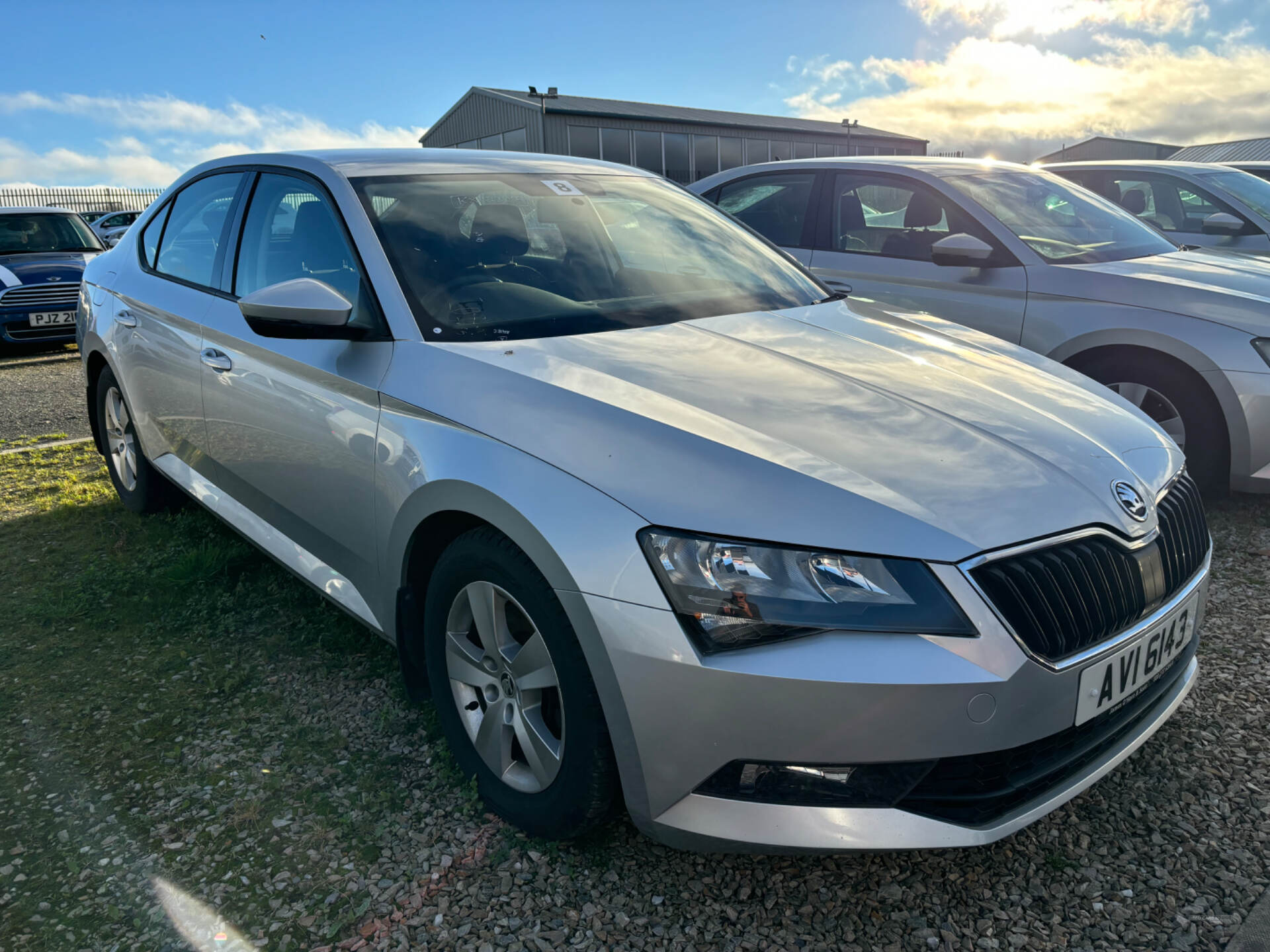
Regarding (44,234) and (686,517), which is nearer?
(686,517)

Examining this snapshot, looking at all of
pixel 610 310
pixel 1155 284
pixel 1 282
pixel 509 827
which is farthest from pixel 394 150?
pixel 1 282

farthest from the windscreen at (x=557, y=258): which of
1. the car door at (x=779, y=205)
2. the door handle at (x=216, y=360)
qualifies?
the car door at (x=779, y=205)

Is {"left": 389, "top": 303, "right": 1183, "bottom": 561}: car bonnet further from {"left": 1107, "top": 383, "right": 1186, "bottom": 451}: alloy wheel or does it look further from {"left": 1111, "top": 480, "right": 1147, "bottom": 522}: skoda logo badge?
{"left": 1107, "top": 383, "right": 1186, "bottom": 451}: alloy wheel

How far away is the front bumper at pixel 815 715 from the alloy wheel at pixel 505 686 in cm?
26

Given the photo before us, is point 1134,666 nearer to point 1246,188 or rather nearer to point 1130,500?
point 1130,500

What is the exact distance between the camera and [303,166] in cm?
300

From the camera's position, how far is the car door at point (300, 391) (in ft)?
8.07

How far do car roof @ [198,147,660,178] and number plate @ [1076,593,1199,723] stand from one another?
2330 millimetres

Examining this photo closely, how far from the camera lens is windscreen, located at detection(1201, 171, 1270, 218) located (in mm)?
6809

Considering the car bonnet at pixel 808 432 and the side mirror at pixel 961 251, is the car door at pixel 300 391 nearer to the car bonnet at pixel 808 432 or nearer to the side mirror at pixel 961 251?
the car bonnet at pixel 808 432

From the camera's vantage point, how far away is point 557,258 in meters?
2.85

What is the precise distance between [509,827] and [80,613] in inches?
88.4

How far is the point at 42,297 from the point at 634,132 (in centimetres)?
2449

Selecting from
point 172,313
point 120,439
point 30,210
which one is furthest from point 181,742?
point 30,210
